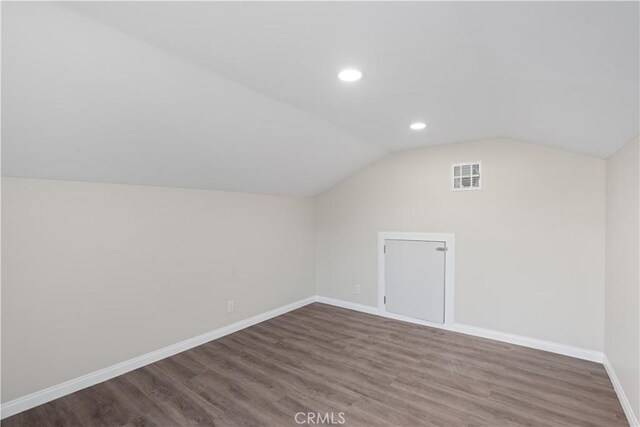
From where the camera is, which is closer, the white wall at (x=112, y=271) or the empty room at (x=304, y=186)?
the empty room at (x=304, y=186)

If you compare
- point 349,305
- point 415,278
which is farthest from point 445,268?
point 349,305

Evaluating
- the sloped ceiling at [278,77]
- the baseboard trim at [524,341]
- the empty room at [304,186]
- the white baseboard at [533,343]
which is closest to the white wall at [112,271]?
the empty room at [304,186]

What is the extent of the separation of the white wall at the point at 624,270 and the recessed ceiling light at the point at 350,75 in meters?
1.85

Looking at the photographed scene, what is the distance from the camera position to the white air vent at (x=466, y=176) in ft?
11.1

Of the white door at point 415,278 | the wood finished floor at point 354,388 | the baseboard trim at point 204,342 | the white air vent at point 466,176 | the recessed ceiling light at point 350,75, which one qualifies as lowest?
the wood finished floor at point 354,388

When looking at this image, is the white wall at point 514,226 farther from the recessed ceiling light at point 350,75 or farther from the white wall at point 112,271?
the recessed ceiling light at point 350,75

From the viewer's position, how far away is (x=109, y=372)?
253cm

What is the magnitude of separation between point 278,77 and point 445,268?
287 cm

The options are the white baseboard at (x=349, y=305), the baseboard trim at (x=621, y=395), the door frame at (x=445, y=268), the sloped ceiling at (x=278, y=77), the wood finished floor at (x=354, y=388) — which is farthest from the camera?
the white baseboard at (x=349, y=305)

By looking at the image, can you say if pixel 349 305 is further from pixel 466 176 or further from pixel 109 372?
pixel 109 372

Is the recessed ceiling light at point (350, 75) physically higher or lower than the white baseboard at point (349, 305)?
higher

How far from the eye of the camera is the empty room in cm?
135

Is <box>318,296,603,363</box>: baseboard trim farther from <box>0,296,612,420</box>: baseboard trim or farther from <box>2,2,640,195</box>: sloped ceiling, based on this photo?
<box>2,2,640,195</box>: sloped ceiling

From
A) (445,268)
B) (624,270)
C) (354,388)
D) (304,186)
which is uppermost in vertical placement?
(304,186)
